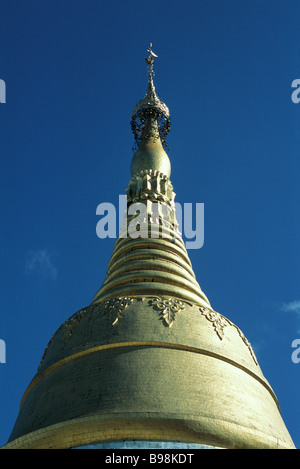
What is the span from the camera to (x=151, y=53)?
30734 millimetres

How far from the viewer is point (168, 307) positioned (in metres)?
14.8

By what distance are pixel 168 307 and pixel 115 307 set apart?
4.47ft

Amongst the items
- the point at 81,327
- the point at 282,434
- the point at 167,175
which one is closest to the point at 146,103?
the point at 167,175

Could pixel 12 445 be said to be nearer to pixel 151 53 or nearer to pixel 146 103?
pixel 146 103

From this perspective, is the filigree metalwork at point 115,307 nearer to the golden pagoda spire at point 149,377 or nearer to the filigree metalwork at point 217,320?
the golden pagoda spire at point 149,377

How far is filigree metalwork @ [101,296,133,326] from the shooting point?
1460cm

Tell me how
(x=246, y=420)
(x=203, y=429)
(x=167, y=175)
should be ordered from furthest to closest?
(x=167, y=175) → (x=246, y=420) → (x=203, y=429)

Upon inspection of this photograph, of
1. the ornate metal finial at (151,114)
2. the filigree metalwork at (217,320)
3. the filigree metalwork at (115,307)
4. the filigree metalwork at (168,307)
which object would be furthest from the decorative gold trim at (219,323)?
the ornate metal finial at (151,114)

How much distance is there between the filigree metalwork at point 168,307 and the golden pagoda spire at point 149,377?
0.09ft

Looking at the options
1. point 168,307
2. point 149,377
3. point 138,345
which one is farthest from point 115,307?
point 149,377

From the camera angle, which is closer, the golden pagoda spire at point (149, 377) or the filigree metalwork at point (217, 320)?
the golden pagoda spire at point (149, 377)

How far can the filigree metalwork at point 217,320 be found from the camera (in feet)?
49.2

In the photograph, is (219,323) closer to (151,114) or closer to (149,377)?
(149,377)

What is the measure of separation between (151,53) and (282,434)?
2251 cm
